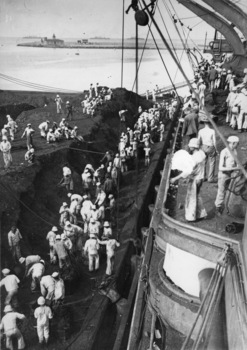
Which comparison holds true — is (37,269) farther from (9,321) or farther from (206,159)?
(206,159)

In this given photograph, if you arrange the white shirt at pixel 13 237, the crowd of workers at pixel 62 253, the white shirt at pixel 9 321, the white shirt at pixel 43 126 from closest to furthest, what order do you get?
the white shirt at pixel 9 321 < the crowd of workers at pixel 62 253 < the white shirt at pixel 13 237 < the white shirt at pixel 43 126

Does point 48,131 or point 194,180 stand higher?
point 194,180

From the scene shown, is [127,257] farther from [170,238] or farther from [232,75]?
[232,75]

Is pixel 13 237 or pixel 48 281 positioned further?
pixel 13 237

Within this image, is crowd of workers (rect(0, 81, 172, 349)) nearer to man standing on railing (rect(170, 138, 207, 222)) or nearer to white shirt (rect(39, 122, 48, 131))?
white shirt (rect(39, 122, 48, 131))

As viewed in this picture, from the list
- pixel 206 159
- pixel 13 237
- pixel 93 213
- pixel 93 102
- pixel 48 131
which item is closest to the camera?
pixel 206 159

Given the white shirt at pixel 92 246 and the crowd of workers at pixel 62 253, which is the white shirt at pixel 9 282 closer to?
the crowd of workers at pixel 62 253

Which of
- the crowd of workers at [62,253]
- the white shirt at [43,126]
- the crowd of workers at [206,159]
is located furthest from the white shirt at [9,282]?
the white shirt at [43,126]

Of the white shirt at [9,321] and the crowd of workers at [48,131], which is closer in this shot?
the white shirt at [9,321]

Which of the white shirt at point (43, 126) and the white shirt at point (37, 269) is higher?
the white shirt at point (43, 126)

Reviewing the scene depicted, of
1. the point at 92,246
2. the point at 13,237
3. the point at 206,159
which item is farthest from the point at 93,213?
the point at 206,159

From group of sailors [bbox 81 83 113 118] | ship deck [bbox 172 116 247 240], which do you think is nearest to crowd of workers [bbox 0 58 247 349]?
ship deck [bbox 172 116 247 240]

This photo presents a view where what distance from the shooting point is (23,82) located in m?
32.3

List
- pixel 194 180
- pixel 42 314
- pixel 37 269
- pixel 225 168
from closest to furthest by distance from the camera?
pixel 194 180
pixel 225 168
pixel 42 314
pixel 37 269
